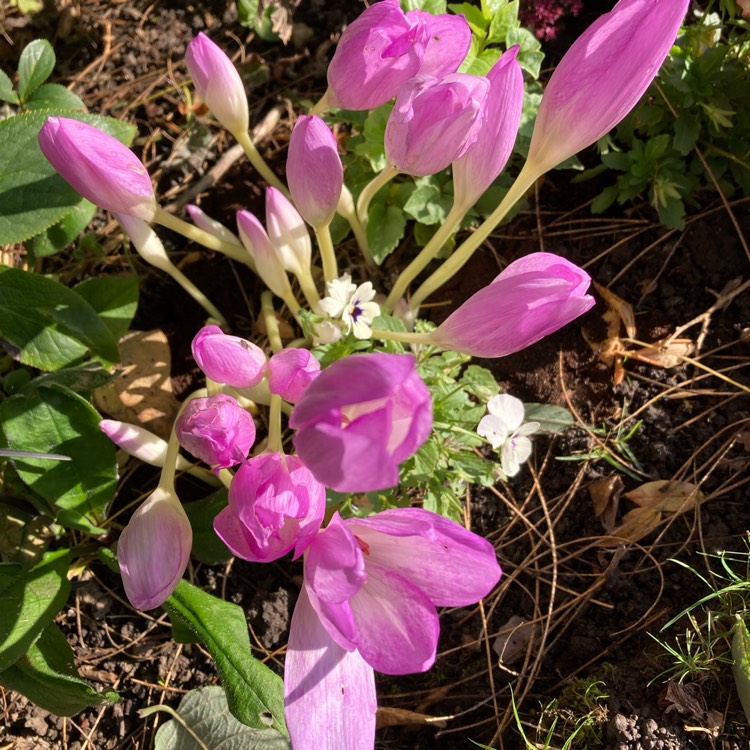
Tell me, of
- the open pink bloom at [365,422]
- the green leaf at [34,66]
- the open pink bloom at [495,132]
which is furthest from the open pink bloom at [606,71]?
the green leaf at [34,66]

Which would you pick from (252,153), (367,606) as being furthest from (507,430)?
(252,153)

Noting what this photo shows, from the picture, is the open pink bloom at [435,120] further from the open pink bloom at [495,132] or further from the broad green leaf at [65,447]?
the broad green leaf at [65,447]

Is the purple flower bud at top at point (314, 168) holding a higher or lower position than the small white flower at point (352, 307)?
higher

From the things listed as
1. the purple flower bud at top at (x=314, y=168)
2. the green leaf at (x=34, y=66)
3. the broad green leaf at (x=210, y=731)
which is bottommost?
the broad green leaf at (x=210, y=731)

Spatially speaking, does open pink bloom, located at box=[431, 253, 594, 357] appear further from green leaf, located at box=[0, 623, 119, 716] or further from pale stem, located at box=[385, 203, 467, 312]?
green leaf, located at box=[0, 623, 119, 716]

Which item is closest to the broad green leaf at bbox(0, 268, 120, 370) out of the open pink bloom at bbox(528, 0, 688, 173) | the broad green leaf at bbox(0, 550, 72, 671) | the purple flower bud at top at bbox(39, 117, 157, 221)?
the purple flower bud at top at bbox(39, 117, 157, 221)

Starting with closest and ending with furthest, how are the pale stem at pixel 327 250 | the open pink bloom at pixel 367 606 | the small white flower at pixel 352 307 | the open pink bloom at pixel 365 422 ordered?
the open pink bloom at pixel 365 422 < the open pink bloom at pixel 367 606 < the small white flower at pixel 352 307 < the pale stem at pixel 327 250
